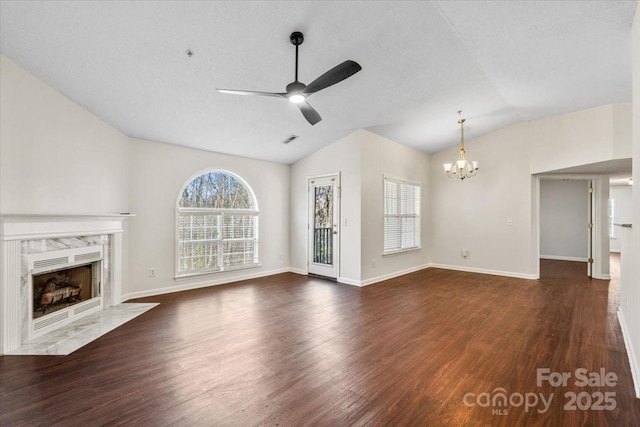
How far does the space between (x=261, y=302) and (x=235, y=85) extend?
300cm

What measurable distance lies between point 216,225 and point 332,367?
3859 mm

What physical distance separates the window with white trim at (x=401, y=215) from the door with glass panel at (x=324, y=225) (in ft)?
3.38

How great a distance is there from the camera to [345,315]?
3711mm

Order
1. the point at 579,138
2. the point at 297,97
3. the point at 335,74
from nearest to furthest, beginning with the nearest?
the point at 335,74 → the point at 297,97 → the point at 579,138

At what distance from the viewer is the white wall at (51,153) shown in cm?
276

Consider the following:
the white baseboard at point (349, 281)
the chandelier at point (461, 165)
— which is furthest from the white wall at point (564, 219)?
the white baseboard at point (349, 281)

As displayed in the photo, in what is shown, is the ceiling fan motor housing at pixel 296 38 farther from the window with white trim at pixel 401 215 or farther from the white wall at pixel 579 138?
the white wall at pixel 579 138

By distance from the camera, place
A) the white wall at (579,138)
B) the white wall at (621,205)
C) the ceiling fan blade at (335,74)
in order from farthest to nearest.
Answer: the white wall at (621,205)
the white wall at (579,138)
the ceiling fan blade at (335,74)

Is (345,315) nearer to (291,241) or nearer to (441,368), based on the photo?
(441,368)

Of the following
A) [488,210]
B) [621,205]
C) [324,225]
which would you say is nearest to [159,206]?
[324,225]

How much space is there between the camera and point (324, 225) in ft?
19.7

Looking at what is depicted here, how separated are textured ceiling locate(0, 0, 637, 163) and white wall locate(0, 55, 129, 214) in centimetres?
19

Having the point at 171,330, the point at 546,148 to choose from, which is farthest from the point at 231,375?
the point at 546,148

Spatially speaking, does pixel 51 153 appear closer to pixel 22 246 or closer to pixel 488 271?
pixel 22 246
